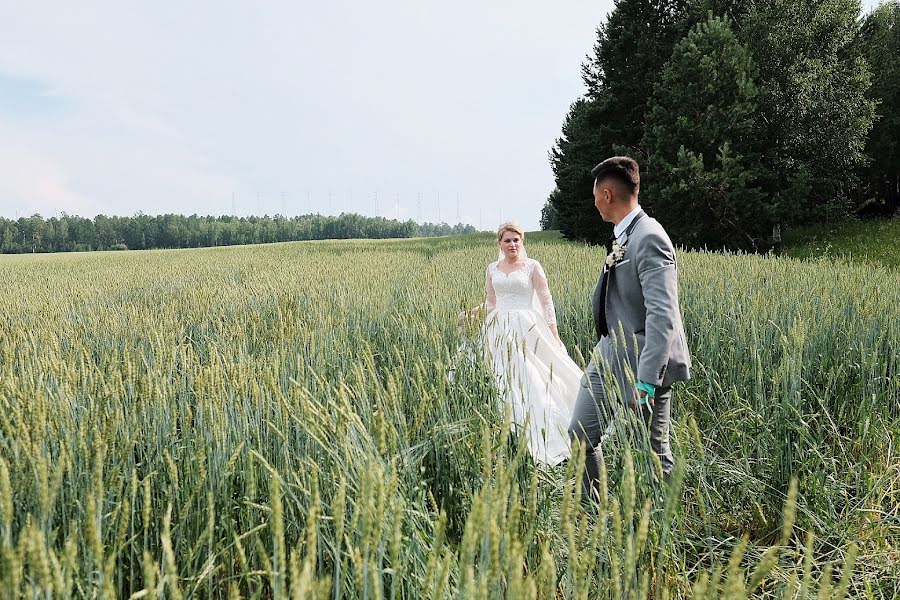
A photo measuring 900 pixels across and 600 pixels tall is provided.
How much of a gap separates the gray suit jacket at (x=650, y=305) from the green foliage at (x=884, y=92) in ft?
84.0

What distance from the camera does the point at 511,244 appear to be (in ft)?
15.5

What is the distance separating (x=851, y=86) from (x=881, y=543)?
2195 centimetres

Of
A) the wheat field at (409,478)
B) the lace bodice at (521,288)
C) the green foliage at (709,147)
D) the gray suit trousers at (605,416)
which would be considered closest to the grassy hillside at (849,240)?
the green foliage at (709,147)

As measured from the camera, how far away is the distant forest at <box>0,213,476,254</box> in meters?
91.4

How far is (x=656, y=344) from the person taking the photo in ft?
7.57

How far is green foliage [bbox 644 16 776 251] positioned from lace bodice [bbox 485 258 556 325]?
1417cm

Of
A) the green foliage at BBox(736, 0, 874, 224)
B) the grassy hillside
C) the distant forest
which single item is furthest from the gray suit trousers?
the distant forest

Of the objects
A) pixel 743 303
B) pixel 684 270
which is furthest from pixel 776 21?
pixel 743 303

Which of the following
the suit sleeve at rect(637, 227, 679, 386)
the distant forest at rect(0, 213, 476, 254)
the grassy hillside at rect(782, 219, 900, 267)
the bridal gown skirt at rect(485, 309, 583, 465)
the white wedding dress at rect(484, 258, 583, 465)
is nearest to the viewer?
the suit sleeve at rect(637, 227, 679, 386)

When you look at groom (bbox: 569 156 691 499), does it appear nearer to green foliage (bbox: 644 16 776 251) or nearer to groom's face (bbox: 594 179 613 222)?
groom's face (bbox: 594 179 613 222)

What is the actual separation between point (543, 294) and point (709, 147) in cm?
1632

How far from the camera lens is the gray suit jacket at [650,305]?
90.9 inches

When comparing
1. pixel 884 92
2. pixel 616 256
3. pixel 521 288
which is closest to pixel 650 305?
pixel 616 256

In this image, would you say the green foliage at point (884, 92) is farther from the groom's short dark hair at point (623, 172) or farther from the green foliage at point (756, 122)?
the groom's short dark hair at point (623, 172)
